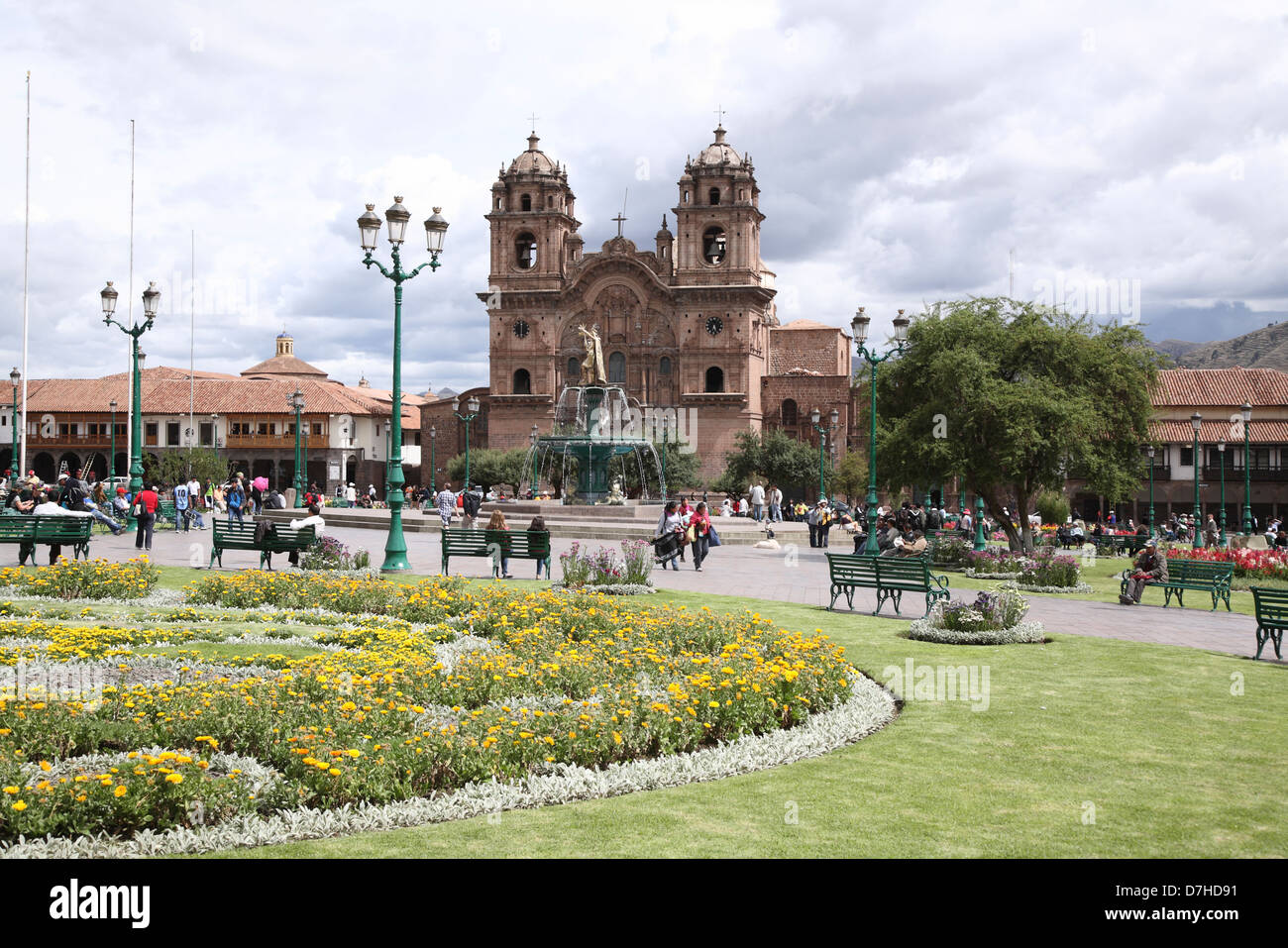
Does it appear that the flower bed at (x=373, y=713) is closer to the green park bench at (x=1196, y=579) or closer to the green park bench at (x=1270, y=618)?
the green park bench at (x=1270, y=618)

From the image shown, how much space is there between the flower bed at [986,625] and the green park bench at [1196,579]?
5296 mm

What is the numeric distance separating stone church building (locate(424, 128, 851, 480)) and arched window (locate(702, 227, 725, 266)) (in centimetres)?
6

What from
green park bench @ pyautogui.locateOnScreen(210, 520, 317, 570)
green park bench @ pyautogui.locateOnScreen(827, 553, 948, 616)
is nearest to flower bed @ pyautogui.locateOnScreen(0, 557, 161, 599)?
green park bench @ pyautogui.locateOnScreen(210, 520, 317, 570)

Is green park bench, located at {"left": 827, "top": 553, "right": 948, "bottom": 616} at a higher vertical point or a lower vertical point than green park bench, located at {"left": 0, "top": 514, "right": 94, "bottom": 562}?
lower

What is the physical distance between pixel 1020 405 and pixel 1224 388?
142 feet

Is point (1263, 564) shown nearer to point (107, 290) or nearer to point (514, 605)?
point (514, 605)

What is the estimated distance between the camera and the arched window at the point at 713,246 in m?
62.6

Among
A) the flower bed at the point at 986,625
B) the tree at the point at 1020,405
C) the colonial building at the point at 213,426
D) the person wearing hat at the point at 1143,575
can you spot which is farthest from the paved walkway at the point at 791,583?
the colonial building at the point at 213,426

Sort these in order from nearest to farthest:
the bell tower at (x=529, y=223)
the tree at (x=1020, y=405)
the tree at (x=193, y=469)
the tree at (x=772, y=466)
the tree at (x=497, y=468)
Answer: the tree at (x=1020, y=405) < the tree at (x=193, y=469) < the tree at (x=772, y=466) < the tree at (x=497, y=468) < the bell tower at (x=529, y=223)

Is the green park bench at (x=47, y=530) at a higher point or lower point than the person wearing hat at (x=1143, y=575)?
higher

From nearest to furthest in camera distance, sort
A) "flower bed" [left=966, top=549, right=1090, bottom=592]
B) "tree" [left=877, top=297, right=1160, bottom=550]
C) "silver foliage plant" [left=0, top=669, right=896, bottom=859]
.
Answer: "silver foliage plant" [left=0, top=669, right=896, bottom=859] < "flower bed" [left=966, top=549, right=1090, bottom=592] < "tree" [left=877, top=297, right=1160, bottom=550]

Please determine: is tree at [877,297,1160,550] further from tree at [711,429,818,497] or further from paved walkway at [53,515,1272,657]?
tree at [711,429,818,497]

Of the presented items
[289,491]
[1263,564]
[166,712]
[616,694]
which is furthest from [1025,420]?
[289,491]

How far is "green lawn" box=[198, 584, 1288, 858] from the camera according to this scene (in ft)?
16.2
